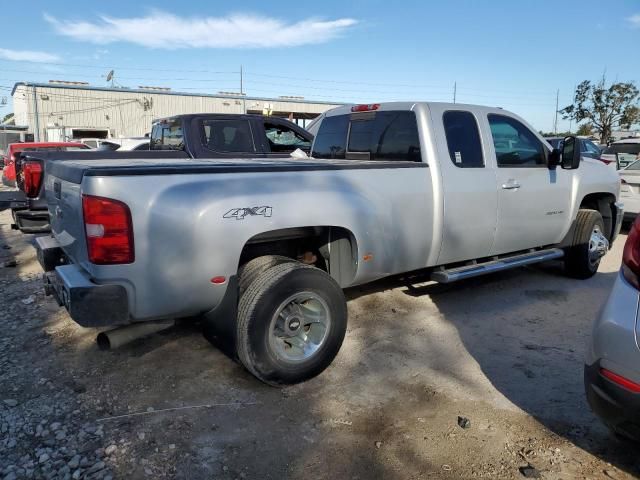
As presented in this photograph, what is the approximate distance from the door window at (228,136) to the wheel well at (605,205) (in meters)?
4.50

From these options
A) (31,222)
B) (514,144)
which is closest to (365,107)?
(514,144)

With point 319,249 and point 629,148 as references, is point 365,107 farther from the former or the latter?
point 629,148

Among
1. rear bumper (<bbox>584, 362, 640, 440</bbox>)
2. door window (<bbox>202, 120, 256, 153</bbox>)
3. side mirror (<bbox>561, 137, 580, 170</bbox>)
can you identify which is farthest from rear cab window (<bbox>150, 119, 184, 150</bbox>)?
rear bumper (<bbox>584, 362, 640, 440</bbox>)

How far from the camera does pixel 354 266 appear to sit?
3.89m

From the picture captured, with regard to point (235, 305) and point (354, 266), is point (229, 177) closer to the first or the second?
point (235, 305)

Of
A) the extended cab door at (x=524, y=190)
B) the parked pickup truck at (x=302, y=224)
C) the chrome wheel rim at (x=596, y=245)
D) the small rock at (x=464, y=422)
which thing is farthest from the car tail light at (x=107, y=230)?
the chrome wheel rim at (x=596, y=245)

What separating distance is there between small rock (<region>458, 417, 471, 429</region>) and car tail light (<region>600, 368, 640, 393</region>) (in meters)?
0.94

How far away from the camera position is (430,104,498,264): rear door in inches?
173

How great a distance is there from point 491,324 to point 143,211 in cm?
330

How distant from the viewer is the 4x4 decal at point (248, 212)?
308 cm

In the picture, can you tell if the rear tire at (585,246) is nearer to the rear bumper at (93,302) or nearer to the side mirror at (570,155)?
the side mirror at (570,155)

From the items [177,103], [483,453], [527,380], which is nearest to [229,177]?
[483,453]

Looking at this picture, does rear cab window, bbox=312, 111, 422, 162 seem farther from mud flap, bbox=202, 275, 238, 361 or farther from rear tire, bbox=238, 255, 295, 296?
mud flap, bbox=202, 275, 238, 361

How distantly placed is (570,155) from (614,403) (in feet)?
12.0
